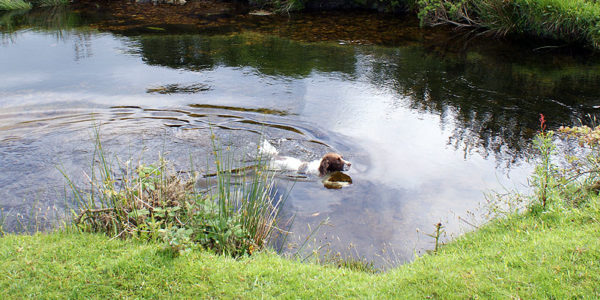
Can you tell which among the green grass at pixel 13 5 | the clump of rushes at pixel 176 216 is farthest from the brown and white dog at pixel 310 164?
the green grass at pixel 13 5

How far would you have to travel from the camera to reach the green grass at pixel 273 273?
317 cm

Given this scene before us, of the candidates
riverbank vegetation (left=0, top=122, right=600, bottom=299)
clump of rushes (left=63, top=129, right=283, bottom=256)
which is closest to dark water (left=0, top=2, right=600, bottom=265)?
clump of rushes (left=63, top=129, right=283, bottom=256)

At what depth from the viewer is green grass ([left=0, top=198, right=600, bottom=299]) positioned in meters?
3.17

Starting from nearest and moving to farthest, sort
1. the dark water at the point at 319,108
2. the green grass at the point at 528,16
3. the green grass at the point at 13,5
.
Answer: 1. the dark water at the point at 319,108
2. the green grass at the point at 528,16
3. the green grass at the point at 13,5

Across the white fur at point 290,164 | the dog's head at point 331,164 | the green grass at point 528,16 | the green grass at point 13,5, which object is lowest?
the white fur at point 290,164

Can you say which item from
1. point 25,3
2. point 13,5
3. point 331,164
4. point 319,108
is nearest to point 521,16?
point 319,108

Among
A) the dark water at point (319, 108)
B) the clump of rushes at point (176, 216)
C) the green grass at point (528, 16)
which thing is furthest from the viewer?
the green grass at point (528, 16)

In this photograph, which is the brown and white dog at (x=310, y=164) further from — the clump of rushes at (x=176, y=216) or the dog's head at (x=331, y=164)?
the clump of rushes at (x=176, y=216)

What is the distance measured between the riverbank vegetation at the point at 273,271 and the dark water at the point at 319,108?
0.85m

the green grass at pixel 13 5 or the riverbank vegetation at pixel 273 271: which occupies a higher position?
the green grass at pixel 13 5

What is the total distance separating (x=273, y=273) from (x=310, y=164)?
2.79m

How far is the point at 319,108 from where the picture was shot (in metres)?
7.92

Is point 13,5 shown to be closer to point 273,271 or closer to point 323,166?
point 323,166

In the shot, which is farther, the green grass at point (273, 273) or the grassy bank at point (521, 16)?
the grassy bank at point (521, 16)
